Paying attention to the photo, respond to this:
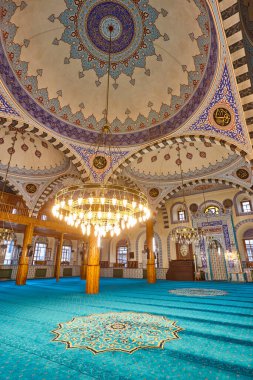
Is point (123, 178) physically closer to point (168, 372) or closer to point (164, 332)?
point (164, 332)

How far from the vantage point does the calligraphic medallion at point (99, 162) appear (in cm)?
771

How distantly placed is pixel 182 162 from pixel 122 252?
27.7 feet

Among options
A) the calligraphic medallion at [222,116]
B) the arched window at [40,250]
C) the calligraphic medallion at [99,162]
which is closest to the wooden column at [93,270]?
the calligraphic medallion at [99,162]

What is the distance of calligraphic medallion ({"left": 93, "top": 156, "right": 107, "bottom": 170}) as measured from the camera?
771 cm

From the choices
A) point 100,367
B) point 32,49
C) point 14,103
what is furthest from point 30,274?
point 100,367

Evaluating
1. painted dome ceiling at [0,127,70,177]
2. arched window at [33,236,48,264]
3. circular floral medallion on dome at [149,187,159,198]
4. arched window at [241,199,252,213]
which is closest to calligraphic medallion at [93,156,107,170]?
painted dome ceiling at [0,127,70,177]

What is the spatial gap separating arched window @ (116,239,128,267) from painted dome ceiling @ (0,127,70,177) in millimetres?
7458

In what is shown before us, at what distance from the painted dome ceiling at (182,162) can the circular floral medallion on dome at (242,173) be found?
398mm

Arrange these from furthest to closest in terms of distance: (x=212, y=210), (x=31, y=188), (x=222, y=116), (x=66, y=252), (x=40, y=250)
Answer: (x=66, y=252), (x=40, y=250), (x=212, y=210), (x=31, y=188), (x=222, y=116)

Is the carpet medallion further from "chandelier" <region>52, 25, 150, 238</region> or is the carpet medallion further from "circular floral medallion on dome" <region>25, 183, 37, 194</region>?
"circular floral medallion on dome" <region>25, 183, 37, 194</region>

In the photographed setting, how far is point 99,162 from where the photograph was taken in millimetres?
7758

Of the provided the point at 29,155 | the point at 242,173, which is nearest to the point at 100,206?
the point at 242,173

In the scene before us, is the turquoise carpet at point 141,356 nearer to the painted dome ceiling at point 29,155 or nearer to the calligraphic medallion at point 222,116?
the calligraphic medallion at point 222,116

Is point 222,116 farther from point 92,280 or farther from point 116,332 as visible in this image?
point 92,280
